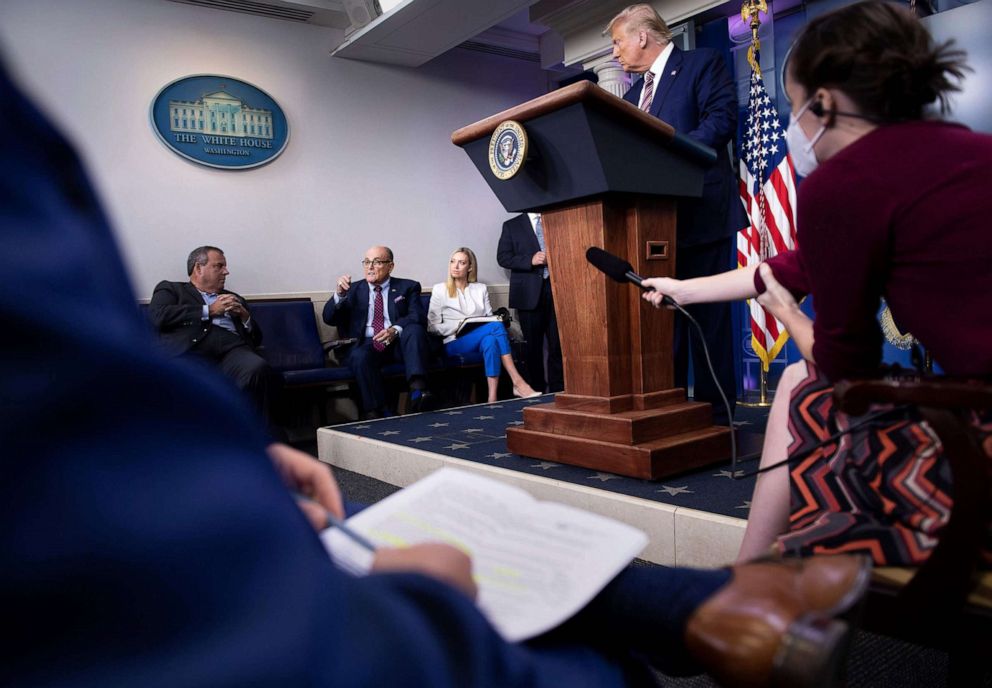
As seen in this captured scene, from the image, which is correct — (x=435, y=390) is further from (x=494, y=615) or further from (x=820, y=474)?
(x=494, y=615)

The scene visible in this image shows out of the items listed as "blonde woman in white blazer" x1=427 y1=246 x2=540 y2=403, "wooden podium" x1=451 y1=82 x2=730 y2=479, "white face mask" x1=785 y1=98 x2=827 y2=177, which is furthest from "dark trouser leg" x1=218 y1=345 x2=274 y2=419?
"white face mask" x1=785 y1=98 x2=827 y2=177

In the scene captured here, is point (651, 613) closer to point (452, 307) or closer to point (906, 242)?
point (906, 242)

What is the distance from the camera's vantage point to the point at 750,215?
487 centimetres

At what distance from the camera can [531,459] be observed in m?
2.74

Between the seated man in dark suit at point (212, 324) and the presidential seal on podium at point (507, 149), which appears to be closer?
the presidential seal on podium at point (507, 149)

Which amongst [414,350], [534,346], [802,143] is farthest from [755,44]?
[802,143]

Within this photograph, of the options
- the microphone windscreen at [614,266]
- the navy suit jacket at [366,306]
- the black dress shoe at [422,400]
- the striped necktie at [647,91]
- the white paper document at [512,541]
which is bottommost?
the black dress shoe at [422,400]

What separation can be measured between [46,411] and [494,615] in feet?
1.17

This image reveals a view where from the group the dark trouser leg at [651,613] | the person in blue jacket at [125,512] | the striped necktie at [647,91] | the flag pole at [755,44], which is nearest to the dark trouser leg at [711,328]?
the striped necktie at [647,91]

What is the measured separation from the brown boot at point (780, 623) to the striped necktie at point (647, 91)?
2604 mm

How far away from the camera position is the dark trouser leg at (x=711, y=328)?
280 centimetres

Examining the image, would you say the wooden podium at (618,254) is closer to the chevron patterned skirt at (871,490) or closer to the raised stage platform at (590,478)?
the raised stage platform at (590,478)

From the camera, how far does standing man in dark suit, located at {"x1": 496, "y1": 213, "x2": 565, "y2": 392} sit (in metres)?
5.73

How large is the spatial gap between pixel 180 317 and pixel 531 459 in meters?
2.50
